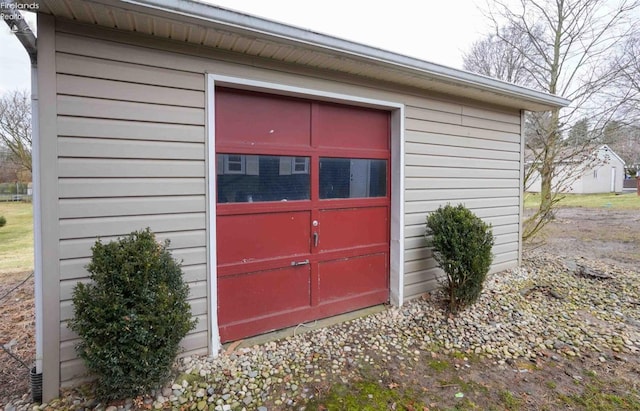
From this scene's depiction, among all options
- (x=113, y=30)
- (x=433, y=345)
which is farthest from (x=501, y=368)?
(x=113, y=30)

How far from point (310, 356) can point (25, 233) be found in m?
10.6

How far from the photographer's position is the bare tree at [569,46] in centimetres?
661

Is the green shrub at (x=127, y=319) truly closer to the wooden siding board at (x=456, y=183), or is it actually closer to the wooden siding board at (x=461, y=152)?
the wooden siding board at (x=456, y=183)

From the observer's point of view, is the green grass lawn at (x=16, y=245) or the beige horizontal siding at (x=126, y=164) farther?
the green grass lawn at (x=16, y=245)

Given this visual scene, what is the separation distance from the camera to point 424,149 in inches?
140

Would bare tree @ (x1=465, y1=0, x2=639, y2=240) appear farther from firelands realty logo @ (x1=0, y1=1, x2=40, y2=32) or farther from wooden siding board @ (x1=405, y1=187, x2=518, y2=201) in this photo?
firelands realty logo @ (x1=0, y1=1, x2=40, y2=32)

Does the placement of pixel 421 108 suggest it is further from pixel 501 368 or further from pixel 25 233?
pixel 25 233

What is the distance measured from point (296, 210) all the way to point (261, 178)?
454 mm

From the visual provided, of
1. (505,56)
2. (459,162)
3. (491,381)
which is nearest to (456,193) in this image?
(459,162)

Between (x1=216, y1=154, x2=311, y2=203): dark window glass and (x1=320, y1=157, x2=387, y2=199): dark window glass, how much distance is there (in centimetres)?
22

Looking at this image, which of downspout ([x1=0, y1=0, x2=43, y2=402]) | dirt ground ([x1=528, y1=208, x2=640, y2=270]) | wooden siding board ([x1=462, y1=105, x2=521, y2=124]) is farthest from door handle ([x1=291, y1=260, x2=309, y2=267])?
dirt ground ([x1=528, y1=208, x2=640, y2=270])

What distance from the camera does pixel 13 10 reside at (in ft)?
5.53

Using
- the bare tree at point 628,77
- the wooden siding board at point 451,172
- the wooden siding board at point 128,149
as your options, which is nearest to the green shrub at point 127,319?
the wooden siding board at point 128,149

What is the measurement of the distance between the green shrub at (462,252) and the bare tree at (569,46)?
3630 mm
